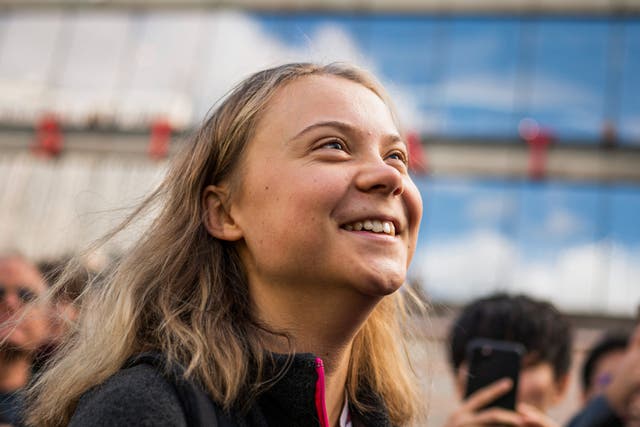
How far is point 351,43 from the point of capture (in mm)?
11805

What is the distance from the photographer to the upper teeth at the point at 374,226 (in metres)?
1.44

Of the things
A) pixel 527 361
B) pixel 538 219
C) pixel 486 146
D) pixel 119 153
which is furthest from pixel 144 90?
pixel 527 361

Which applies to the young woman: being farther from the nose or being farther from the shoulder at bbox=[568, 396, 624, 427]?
the shoulder at bbox=[568, 396, 624, 427]

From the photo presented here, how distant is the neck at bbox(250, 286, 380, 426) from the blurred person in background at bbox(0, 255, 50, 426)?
1.16 metres

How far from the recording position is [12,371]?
2906mm

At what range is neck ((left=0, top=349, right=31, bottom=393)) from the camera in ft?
9.39

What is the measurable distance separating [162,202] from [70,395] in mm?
535

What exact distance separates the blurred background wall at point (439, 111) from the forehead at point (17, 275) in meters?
5.97

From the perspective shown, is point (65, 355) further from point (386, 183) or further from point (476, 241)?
point (476, 241)

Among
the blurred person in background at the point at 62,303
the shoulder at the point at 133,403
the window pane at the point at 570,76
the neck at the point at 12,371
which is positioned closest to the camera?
the shoulder at the point at 133,403

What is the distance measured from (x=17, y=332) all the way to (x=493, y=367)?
1771 mm

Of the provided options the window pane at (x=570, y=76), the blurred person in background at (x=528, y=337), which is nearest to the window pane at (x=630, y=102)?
the window pane at (x=570, y=76)

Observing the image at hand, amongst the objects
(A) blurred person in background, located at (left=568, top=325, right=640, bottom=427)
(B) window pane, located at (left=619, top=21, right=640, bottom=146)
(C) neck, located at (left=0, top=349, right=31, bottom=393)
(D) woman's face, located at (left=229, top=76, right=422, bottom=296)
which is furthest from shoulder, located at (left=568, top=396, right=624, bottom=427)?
(B) window pane, located at (left=619, top=21, right=640, bottom=146)

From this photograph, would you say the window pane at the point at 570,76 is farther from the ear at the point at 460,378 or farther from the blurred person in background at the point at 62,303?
the blurred person in background at the point at 62,303
